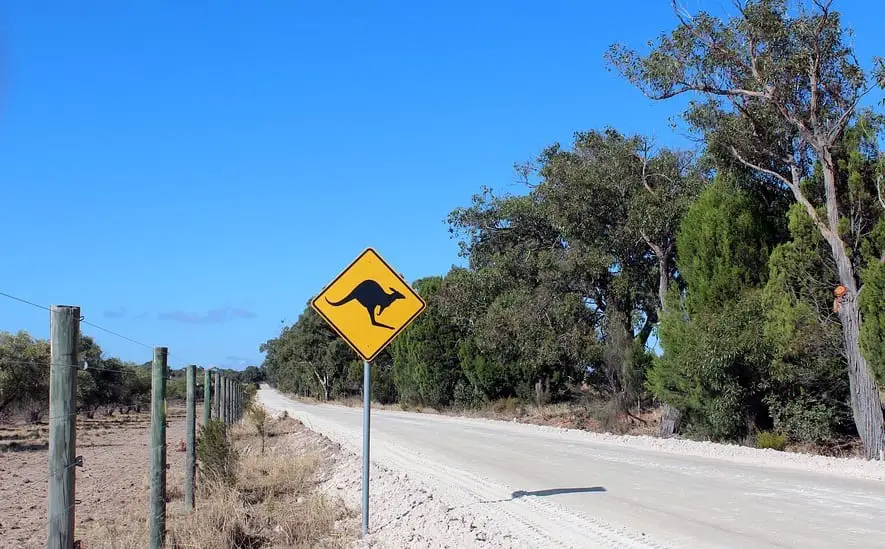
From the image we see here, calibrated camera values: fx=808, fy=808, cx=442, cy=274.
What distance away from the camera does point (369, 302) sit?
30.6 ft

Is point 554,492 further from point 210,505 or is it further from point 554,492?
point 210,505

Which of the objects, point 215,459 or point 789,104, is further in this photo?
point 789,104

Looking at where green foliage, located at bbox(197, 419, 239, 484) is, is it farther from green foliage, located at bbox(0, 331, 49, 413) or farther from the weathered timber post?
green foliage, located at bbox(0, 331, 49, 413)

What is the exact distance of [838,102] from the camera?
19359 millimetres

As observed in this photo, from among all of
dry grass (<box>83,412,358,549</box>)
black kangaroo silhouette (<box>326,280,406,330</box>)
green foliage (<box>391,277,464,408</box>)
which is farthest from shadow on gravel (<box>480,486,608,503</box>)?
green foliage (<box>391,277,464,408</box>)

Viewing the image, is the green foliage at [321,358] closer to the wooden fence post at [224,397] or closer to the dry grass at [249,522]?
the wooden fence post at [224,397]

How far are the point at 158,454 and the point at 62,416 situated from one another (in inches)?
117

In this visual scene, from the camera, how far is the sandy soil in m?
11.8

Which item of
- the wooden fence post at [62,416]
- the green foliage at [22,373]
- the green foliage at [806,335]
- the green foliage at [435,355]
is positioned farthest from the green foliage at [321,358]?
the wooden fence post at [62,416]

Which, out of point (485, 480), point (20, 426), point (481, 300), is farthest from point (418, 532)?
point (20, 426)

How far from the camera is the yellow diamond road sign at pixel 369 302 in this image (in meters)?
9.21

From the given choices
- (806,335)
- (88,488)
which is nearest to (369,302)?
(88,488)

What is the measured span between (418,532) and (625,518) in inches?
100

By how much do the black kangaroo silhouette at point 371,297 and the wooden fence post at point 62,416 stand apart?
4027 millimetres
